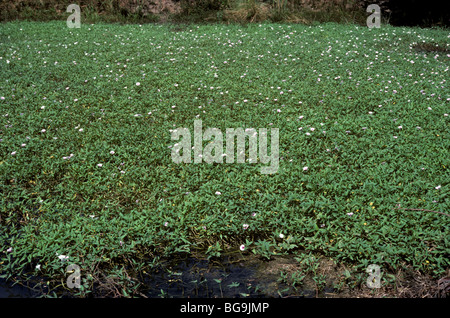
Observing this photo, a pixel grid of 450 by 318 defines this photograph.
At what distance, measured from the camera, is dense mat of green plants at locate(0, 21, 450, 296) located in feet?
9.53

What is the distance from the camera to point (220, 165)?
386 cm

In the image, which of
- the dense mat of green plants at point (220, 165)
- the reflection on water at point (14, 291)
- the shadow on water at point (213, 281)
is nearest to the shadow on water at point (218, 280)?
the shadow on water at point (213, 281)

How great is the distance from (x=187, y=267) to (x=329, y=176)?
1595mm

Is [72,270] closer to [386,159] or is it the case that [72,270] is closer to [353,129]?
[386,159]

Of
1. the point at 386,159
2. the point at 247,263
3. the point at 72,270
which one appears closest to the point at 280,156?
the point at 386,159

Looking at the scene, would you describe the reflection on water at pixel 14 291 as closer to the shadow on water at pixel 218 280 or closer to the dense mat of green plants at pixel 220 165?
the dense mat of green plants at pixel 220 165

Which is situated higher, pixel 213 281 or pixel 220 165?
pixel 220 165

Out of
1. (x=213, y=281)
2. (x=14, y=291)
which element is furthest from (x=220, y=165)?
(x=14, y=291)

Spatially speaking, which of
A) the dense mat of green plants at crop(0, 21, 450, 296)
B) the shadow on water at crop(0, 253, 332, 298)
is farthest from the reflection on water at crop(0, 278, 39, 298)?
the dense mat of green plants at crop(0, 21, 450, 296)

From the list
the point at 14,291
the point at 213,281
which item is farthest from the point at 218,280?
the point at 14,291

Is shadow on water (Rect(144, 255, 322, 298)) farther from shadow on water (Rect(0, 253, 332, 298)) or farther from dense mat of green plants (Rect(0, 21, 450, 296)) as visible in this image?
dense mat of green plants (Rect(0, 21, 450, 296))

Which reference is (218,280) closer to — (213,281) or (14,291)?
(213,281)

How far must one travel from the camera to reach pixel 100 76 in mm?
6352

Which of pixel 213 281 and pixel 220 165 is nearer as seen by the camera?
pixel 213 281
